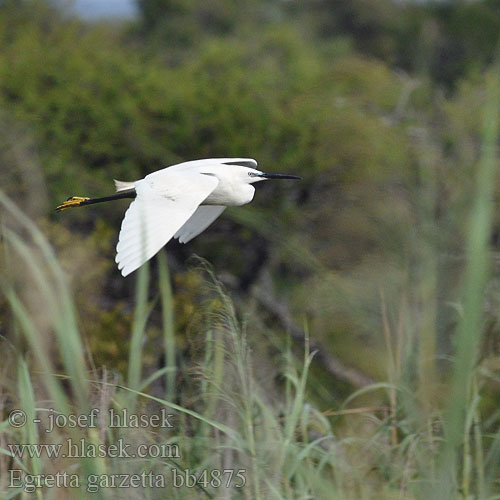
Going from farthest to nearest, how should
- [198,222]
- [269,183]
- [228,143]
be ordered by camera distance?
[228,143] → [269,183] → [198,222]

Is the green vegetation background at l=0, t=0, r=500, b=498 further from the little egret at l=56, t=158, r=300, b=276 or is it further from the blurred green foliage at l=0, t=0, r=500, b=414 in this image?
the little egret at l=56, t=158, r=300, b=276

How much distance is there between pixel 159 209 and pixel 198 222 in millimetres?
693

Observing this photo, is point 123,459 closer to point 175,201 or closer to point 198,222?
point 175,201

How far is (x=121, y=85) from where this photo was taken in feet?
31.9

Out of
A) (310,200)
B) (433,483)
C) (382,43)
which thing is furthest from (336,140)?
(382,43)

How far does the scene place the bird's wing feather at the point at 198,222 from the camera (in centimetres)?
355

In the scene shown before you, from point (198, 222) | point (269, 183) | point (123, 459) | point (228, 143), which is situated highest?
point (228, 143)

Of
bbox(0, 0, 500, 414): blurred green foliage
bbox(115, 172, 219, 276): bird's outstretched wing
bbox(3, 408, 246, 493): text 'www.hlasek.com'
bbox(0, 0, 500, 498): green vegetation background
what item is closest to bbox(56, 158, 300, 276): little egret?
bbox(115, 172, 219, 276): bird's outstretched wing

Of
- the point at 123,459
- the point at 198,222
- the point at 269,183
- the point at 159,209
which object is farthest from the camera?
the point at 269,183

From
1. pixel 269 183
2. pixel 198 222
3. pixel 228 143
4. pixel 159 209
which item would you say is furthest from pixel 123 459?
pixel 228 143

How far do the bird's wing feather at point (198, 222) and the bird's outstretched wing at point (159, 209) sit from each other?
1.34ft

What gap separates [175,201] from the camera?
9.71 ft

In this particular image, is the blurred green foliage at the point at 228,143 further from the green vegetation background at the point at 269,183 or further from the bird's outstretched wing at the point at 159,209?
the bird's outstretched wing at the point at 159,209

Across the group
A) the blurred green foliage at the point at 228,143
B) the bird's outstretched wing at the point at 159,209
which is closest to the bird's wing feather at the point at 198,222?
the bird's outstretched wing at the point at 159,209
